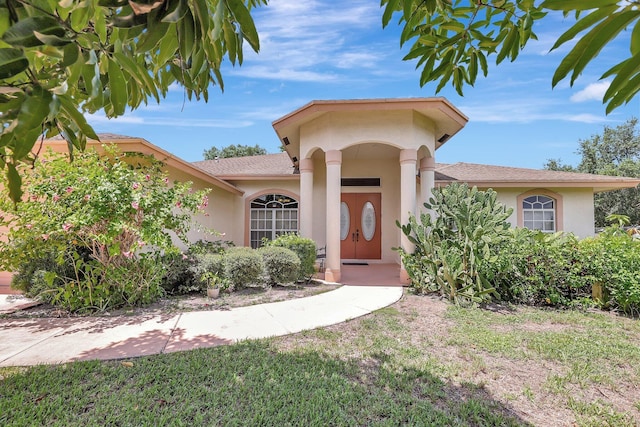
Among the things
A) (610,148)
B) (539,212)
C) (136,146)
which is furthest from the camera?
(610,148)

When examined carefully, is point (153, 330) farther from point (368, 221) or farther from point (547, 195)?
point (547, 195)

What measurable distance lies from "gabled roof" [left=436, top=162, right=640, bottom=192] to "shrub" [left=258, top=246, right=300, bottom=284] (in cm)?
832

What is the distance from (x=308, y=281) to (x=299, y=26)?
653 centimetres

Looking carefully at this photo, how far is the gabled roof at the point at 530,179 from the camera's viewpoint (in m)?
12.7

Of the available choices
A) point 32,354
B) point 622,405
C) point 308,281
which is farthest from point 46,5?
point 308,281

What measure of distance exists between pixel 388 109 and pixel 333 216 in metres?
3.33

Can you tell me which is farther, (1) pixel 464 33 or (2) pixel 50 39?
(1) pixel 464 33

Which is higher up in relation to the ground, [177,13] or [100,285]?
[177,13]

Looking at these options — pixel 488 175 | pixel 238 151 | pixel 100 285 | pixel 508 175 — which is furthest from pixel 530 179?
pixel 238 151

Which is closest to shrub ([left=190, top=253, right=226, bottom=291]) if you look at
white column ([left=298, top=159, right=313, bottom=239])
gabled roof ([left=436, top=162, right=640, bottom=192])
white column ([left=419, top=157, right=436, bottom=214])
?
white column ([left=298, top=159, right=313, bottom=239])

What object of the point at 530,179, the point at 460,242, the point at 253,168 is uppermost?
the point at 253,168

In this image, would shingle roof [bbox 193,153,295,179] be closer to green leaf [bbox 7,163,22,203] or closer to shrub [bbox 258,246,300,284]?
shrub [bbox 258,246,300,284]

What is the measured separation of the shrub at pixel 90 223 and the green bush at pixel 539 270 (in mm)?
6690

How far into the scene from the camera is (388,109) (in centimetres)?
822
